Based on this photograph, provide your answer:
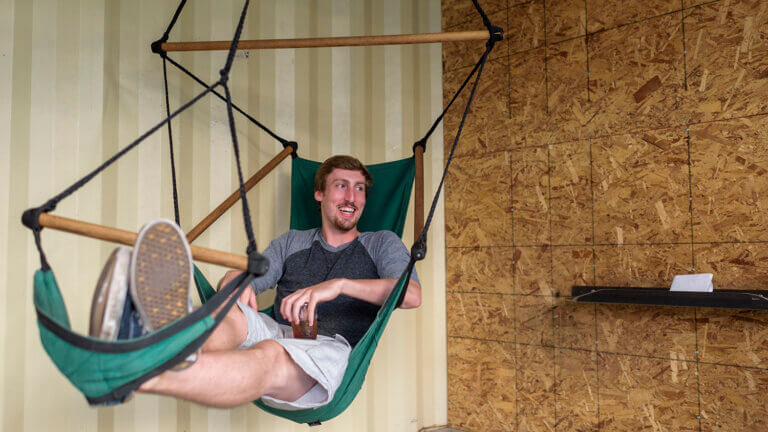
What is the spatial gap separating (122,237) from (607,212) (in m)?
1.99

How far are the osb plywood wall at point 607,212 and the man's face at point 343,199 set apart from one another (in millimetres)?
974

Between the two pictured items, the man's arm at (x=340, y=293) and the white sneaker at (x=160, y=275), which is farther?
the man's arm at (x=340, y=293)

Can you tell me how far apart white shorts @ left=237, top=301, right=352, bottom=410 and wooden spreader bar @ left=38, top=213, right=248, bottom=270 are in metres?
0.35

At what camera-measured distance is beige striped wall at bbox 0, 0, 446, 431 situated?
1780mm

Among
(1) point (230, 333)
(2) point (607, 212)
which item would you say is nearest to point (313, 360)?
(1) point (230, 333)

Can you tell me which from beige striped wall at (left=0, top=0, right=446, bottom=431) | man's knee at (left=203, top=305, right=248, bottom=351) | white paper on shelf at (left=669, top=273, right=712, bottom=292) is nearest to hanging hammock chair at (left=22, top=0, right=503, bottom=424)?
man's knee at (left=203, top=305, right=248, bottom=351)

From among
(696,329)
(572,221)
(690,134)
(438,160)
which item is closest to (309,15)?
(438,160)

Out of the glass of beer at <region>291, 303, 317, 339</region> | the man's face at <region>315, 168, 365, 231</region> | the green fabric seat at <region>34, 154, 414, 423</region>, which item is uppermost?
the man's face at <region>315, 168, 365, 231</region>

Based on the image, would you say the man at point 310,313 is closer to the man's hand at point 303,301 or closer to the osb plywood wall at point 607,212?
the man's hand at point 303,301

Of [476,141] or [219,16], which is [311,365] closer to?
[219,16]

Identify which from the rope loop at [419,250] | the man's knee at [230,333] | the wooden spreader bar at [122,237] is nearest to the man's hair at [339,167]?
the rope loop at [419,250]

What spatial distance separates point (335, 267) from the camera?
1.93 meters

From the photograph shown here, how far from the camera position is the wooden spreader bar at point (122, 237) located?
1.07m

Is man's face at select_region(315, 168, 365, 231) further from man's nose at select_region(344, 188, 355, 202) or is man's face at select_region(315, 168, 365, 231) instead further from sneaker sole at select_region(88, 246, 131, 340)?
sneaker sole at select_region(88, 246, 131, 340)
